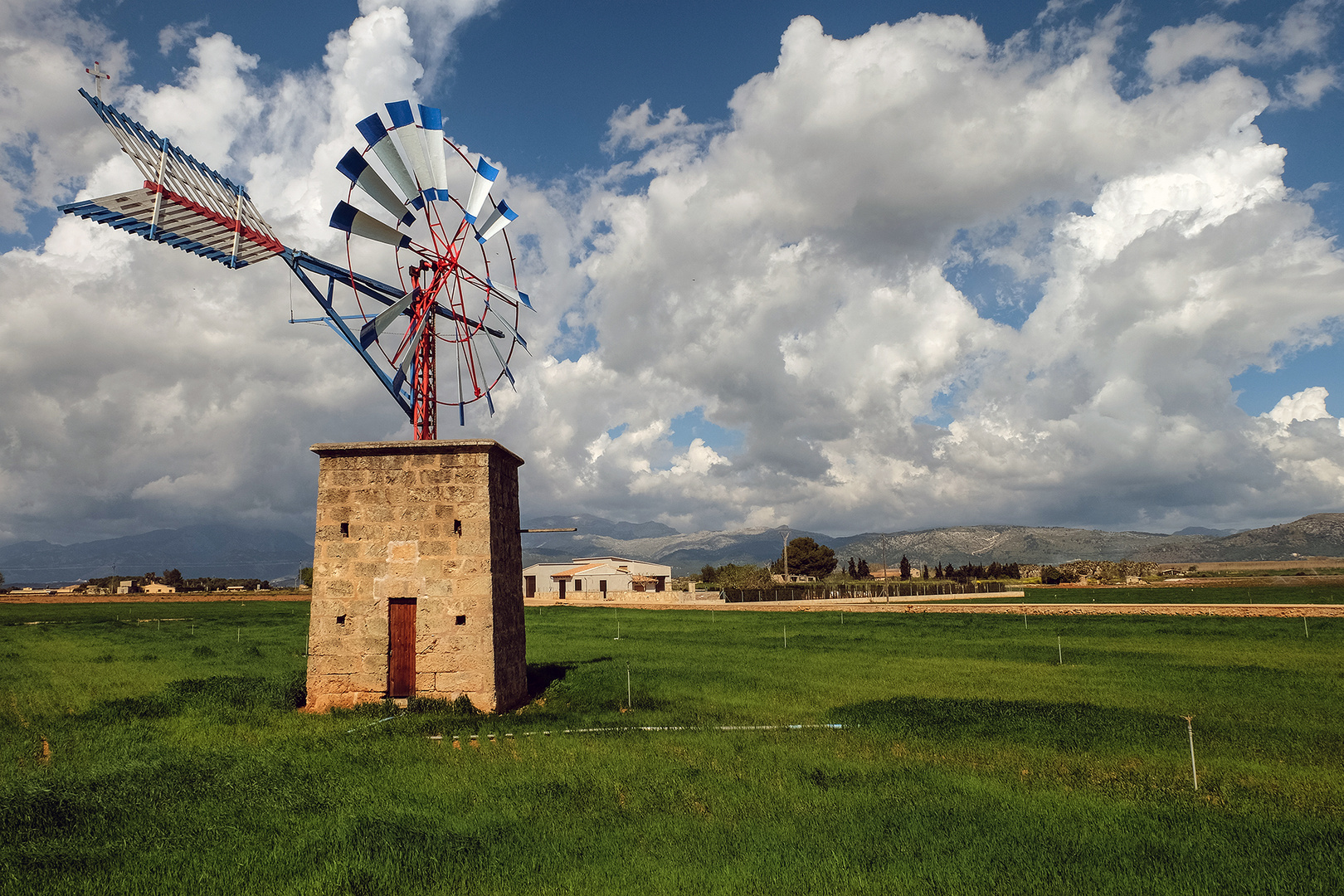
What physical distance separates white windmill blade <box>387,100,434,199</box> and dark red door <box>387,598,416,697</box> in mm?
9916

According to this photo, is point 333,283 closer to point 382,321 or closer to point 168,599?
point 382,321

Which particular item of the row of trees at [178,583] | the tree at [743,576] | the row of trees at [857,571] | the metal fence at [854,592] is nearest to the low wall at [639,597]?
the metal fence at [854,592]

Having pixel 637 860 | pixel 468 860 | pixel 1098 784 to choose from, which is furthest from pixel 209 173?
Answer: pixel 1098 784

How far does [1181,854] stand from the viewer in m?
8.20

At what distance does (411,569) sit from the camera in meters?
16.8

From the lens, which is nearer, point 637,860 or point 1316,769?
point 637,860

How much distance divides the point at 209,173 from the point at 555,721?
14.1 metres

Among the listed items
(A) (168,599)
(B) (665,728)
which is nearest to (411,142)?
(B) (665,728)

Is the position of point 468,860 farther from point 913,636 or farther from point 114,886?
point 913,636

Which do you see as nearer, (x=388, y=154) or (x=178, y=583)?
(x=388, y=154)

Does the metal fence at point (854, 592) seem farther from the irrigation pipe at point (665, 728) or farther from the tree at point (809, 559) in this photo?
the irrigation pipe at point (665, 728)

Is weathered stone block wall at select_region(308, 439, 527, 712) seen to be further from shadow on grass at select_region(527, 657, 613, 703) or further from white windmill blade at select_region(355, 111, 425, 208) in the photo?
white windmill blade at select_region(355, 111, 425, 208)

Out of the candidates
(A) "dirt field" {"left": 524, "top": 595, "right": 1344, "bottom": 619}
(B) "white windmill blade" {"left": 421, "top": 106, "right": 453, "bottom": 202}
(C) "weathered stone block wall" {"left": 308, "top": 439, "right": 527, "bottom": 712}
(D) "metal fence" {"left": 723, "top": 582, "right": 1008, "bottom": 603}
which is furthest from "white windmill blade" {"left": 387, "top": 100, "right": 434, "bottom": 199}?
(D) "metal fence" {"left": 723, "top": 582, "right": 1008, "bottom": 603}

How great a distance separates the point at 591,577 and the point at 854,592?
103 ft
